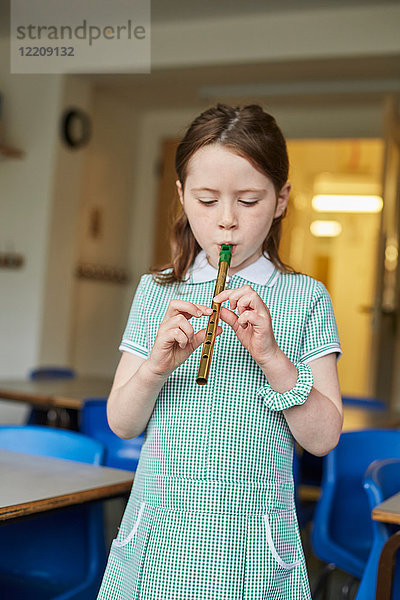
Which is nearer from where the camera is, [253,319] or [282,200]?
[253,319]

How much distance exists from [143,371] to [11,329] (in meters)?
4.47

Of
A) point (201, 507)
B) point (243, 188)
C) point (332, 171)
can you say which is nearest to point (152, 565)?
point (201, 507)

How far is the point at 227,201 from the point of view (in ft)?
3.53

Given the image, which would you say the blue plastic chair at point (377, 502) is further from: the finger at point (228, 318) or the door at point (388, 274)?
the door at point (388, 274)

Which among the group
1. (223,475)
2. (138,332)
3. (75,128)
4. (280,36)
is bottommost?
(223,475)

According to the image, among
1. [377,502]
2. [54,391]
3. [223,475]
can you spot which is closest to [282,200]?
[223,475]

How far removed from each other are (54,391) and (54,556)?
1.62 meters

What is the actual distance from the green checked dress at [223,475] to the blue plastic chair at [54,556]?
623 mm

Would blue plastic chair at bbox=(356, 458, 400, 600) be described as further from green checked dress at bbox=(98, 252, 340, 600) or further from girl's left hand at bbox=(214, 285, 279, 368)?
girl's left hand at bbox=(214, 285, 279, 368)

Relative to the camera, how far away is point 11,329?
17.5ft

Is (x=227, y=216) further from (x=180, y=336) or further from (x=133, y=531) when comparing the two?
(x=133, y=531)

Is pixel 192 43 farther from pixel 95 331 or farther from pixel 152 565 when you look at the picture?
pixel 152 565

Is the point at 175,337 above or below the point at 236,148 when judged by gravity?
below

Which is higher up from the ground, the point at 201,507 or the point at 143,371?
the point at 143,371
